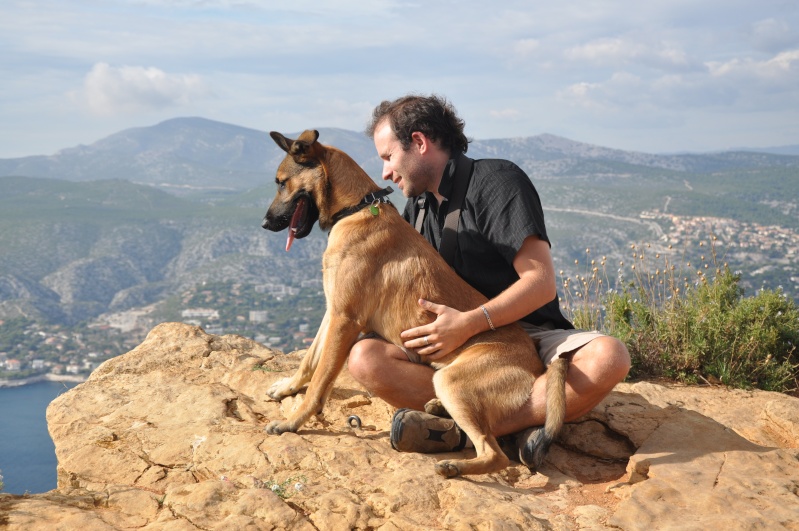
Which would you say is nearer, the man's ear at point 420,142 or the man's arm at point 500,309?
the man's arm at point 500,309

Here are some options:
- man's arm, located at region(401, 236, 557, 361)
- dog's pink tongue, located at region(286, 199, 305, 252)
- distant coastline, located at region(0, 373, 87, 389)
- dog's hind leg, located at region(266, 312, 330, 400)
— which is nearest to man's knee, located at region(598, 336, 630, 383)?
man's arm, located at region(401, 236, 557, 361)

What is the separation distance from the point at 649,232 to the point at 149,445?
197 feet

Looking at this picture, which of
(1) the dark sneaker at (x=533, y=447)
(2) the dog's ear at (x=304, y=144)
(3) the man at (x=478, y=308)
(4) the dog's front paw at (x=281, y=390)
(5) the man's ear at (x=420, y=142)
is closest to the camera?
(1) the dark sneaker at (x=533, y=447)

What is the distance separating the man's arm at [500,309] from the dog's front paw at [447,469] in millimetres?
739

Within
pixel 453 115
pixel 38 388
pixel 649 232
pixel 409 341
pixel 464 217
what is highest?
pixel 453 115

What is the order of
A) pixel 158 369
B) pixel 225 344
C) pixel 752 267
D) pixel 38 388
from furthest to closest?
pixel 38 388 → pixel 752 267 → pixel 225 344 → pixel 158 369

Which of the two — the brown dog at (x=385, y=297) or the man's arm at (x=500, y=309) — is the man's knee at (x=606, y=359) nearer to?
the brown dog at (x=385, y=297)

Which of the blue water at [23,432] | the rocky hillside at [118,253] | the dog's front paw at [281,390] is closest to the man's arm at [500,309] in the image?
the dog's front paw at [281,390]

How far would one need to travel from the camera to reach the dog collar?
4453 mm

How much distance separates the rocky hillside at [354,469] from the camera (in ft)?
10.4

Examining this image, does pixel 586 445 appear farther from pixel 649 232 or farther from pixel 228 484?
pixel 649 232

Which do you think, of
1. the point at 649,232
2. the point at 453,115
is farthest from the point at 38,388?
the point at 649,232

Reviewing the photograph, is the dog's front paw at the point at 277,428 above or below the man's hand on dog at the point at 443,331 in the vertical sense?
below

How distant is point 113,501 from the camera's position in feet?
10.9
